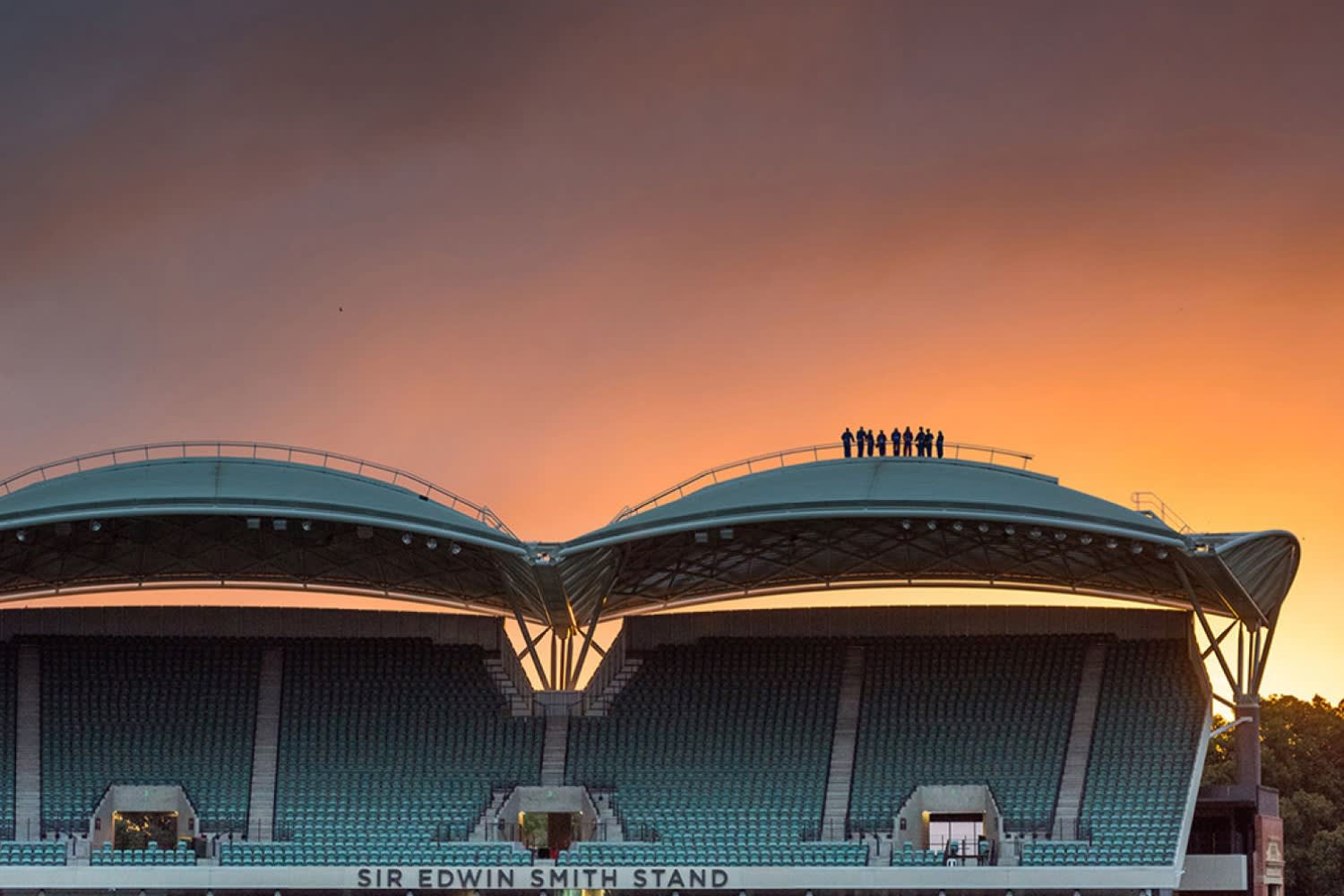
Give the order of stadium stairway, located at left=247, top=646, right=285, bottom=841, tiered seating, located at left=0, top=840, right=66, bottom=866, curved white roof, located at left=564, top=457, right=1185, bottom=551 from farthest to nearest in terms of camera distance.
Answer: stadium stairway, located at left=247, top=646, right=285, bottom=841 → curved white roof, located at left=564, top=457, right=1185, bottom=551 → tiered seating, located at left=0, top=840, right=66, bottom=866

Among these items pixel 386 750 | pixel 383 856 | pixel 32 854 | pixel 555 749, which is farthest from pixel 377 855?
pixel 32 854

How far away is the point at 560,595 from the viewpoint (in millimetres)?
65750

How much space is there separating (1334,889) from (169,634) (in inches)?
1932

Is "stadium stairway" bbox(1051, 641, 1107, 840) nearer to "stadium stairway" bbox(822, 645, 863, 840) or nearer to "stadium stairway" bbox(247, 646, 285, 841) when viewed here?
"stadium stairway" bbox(822, 645, 863, 840)

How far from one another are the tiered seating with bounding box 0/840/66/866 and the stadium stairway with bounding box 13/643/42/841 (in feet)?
8.56

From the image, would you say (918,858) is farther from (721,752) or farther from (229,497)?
(229,497)

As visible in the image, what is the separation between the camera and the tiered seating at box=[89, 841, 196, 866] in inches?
2394

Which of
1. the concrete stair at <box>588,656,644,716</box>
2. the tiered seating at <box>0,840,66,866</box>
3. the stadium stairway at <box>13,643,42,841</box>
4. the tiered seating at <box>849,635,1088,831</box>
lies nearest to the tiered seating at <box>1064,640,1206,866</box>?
the tiered seating at <box>849,635,1088,831</box>

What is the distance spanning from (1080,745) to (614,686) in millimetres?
15786

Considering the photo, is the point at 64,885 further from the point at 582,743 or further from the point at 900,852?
the point at 900,852

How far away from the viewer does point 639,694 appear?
70.2 meters

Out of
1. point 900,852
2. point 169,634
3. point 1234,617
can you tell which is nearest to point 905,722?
point 900,852

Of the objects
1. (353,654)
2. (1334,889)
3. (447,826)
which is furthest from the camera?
(1334,889)

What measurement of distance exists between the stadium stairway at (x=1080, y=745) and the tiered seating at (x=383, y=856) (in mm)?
16584
